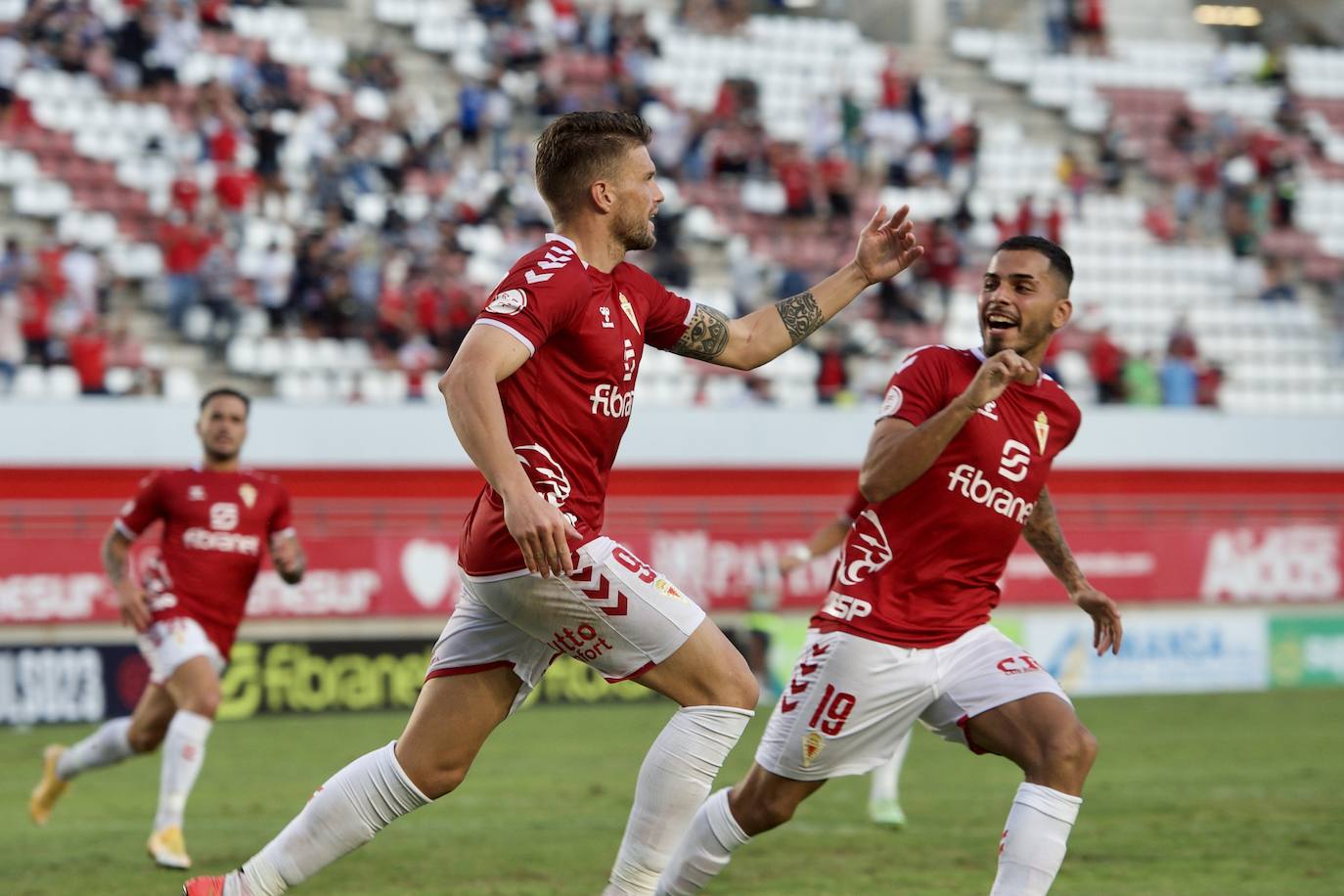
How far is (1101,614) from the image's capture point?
6.93 m

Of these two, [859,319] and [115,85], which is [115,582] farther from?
[859,319]

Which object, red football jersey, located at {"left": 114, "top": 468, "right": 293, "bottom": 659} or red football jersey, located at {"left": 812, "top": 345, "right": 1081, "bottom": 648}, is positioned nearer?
red football jersey, located at {"left": 812, "top": 345, "right": 1081, "bottom": 648}

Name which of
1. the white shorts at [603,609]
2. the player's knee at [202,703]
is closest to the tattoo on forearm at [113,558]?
the player's knee at [202,703]

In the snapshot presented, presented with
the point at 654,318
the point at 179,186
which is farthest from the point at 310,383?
the point at 654,318

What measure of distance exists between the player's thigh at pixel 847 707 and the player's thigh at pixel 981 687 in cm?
7

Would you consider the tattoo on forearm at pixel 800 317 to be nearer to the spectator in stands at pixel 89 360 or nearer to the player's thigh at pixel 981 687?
the player's thigh at pixel 981 687

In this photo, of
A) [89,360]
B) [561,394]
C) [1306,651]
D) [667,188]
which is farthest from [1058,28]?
[561,394]

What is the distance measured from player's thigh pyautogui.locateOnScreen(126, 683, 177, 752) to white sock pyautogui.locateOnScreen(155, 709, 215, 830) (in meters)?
0.30

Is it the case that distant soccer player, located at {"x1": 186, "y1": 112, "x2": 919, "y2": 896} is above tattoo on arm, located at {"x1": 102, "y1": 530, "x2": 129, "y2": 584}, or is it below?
above

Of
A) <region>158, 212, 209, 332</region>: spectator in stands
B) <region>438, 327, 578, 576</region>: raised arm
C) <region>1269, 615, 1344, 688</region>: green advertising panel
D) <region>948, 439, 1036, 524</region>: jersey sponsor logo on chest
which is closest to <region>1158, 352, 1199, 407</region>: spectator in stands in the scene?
<region>1269, 615, 1344, 688</region>: green advertising panel

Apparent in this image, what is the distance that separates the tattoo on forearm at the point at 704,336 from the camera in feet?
20.3

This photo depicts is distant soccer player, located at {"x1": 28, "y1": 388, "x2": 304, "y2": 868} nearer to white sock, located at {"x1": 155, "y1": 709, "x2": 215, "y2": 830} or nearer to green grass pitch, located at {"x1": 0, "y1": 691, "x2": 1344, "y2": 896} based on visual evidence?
white sock, located at {"x1": 155, "y1": 709, "x2": 215, "y2": 830}

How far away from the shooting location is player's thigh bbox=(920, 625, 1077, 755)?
636 centimetres

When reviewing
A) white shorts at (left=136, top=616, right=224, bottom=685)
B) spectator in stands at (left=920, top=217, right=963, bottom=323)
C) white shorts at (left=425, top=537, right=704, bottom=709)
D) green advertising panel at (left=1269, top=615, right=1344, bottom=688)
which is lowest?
green advertising panel at (left=1269, top=615, right=1344, bottom=688)
